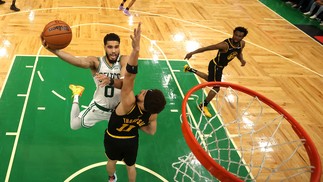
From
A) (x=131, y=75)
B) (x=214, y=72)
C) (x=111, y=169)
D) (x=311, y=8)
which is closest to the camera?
(x=131, y=75)

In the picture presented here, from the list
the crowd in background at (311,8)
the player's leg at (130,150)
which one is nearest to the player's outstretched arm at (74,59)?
the player's leg at (130,150)

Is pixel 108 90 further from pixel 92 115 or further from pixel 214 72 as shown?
pixel 214 72

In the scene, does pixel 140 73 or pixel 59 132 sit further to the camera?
pixel 140 73

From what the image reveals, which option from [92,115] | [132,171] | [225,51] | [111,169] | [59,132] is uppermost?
[225,51]

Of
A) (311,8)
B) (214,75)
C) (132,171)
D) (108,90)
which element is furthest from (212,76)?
(311,8)

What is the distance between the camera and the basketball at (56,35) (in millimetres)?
3322

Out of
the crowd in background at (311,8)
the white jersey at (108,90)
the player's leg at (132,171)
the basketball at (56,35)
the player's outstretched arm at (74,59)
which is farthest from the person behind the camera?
the crowd in background at (311,8)

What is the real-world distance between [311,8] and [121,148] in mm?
9815

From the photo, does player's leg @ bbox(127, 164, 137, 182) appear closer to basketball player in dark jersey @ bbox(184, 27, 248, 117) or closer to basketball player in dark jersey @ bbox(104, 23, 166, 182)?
basketball player in dark jersey @ bbox(104, 23, 166, 182)

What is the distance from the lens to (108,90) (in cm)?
366

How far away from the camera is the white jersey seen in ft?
11.8

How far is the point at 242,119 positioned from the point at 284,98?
1349mm

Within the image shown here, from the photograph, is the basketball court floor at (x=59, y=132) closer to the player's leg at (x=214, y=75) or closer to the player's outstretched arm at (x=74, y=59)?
the player's leg at (x=214, y=75)

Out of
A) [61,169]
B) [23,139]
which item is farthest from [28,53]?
[61,169]
